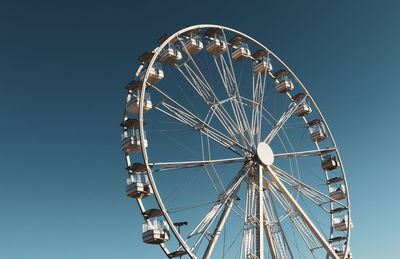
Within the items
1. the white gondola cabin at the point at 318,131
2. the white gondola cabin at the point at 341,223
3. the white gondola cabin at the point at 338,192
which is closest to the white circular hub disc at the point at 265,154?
the white gondola cabin at the point at 318,131

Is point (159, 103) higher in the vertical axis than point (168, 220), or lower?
higher

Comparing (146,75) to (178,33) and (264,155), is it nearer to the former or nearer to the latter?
(178,33)

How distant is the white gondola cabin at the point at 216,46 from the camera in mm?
22391

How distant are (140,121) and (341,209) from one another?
1263 centimetres

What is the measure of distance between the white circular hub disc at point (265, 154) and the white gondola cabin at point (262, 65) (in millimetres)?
4908

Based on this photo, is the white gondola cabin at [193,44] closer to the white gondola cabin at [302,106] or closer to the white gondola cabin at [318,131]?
the white gondola cabin at [302,106]

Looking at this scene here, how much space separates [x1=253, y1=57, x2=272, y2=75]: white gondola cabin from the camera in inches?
965

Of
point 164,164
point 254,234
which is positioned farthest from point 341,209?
point 164,164

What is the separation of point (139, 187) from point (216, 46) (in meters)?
8.15

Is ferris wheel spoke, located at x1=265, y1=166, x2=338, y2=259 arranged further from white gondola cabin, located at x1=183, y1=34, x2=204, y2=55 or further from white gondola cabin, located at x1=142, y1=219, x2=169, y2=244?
white gondola cabin, located at x1=183, y1=34, x2=204, y2=55

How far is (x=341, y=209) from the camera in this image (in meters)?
24.3

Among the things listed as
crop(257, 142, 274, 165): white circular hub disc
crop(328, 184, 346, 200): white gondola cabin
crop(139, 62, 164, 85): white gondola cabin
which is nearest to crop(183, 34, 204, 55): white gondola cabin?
crop(139, 62, 164, 85): white gondola cabin

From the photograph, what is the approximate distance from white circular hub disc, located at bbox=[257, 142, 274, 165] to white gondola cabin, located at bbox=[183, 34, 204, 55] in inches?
199

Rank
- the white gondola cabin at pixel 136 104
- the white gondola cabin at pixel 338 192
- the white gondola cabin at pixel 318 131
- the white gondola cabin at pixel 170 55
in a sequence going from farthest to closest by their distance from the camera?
the white gondola cabin at pixel 318 131 < the white gondola cabin at pixel 338 192 < the white gondola cabin at pixel 170 55 < the white gondola cabin at pixel 136 104
